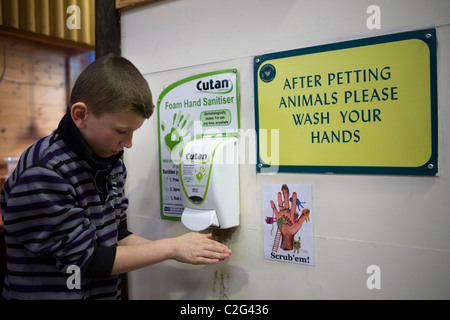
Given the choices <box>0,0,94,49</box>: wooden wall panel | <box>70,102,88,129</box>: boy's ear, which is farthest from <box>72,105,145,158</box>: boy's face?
<box>0,0,94,49</box>: wooden wall panel

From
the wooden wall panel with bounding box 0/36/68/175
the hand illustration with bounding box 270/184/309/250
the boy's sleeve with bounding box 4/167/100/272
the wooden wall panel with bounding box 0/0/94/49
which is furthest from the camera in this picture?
the wooden wall panel with bounding box 0/36/68/175

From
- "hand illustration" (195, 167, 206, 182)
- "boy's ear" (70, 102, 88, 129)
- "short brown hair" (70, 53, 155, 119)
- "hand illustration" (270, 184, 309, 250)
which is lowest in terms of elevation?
"hand illustration" (270, 184, 309, 250)

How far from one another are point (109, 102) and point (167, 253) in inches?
18.7

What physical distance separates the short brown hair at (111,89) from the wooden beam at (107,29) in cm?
55

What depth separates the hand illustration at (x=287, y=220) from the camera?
1127mm

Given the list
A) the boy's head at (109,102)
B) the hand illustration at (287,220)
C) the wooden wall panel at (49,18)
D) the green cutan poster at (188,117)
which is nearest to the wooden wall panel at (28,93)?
the wooden wall panel at (49,18)

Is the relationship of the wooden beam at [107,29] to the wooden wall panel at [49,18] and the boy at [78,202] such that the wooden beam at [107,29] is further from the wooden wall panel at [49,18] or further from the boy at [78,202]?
the wooden wall panel at [49,18]

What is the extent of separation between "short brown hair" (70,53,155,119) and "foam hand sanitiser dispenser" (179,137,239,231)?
0.88 ft

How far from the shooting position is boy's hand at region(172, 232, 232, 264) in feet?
3.27

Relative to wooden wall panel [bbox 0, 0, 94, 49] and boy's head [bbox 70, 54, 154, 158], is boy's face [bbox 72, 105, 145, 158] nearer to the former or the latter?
boy's head [bbox 70, 54, 154, 158]

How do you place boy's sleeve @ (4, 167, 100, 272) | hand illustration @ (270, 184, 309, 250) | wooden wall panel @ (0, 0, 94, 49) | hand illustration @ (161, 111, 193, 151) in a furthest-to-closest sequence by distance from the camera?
wooden wall panel @ (0, 0, 94, 49) → hand illustration @ (161, 111, 193, 151) → hand illustration @ (270, 184, 309, 250) → boy's sleeve @ (4, 167, 100, 272)

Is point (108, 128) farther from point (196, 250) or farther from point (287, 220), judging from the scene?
point (287, 220)

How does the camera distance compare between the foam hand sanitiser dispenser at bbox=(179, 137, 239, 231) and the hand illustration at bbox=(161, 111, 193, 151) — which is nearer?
the foam hand sanitiser dispenser at bbox=(179, 137, 239, 231)

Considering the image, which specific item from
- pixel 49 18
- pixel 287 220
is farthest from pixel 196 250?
pixel 49 18
